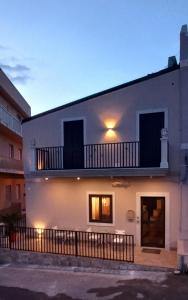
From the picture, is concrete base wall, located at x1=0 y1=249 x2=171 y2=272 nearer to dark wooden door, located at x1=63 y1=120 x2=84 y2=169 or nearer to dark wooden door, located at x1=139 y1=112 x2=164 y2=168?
dark wooden door, located at x1=139 y1=112 x2=164 y2=168

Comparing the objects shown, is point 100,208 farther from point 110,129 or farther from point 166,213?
point 110,129

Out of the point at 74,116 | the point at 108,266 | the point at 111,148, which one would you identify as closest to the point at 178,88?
the point at 111,148

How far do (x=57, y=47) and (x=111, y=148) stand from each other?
7.79m

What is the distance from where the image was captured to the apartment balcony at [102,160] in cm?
1098

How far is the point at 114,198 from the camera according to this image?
12.2 meters

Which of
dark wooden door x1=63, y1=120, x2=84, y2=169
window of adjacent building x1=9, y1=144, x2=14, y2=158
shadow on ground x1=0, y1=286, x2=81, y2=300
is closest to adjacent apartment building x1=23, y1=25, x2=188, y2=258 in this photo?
dark wooden door x1=63, y1=120, x2=84, y2=169

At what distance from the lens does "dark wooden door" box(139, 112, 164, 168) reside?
11430 mm

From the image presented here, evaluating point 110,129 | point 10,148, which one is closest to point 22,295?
point 110,129

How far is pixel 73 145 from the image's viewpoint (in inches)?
512

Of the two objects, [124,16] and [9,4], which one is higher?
[9,4]

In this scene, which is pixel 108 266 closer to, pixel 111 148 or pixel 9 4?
pixel 111 148

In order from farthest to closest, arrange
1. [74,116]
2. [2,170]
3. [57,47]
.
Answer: [2,170] → [57,47] → [74,116]

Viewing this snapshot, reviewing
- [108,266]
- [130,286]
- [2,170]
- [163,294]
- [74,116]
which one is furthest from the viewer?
[2,170]

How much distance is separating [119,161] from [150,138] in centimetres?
164
